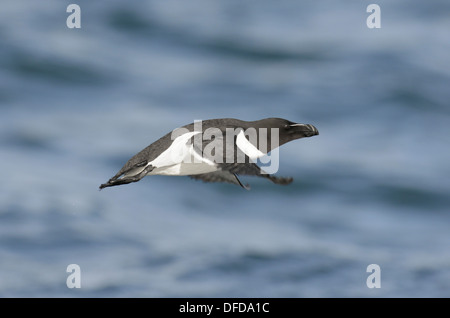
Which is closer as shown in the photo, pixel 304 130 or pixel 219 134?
pixel 219 134

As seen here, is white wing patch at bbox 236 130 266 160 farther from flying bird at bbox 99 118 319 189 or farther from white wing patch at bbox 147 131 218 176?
white wing patch at bbox 147 131 218 176

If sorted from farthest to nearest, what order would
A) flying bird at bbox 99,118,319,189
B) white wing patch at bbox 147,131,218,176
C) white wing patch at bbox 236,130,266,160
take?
white wing patch at bbox 236,130,266,160 < white wing patch at bbox 147,131,218,176 < flying bird at bbox 99,118,319,189

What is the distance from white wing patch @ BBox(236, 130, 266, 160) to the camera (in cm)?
467

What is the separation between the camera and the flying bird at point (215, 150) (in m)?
4.17

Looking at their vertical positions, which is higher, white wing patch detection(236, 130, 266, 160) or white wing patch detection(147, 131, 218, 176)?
white wing patch detection(236, 130, 266, 160)

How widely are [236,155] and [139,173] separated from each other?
83 centimetres

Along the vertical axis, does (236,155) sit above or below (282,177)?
above

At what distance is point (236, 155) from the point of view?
4219 millimetres

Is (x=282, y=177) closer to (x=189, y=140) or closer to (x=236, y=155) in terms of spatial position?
(x=236, y=155)

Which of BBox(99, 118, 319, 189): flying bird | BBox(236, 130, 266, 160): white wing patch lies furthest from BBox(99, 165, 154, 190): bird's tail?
BBox(236, 130, 266, 160): white wing patch

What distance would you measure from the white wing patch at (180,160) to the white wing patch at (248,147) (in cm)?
28

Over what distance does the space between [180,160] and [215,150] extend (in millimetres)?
293

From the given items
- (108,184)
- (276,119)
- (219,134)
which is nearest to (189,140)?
(219,134)

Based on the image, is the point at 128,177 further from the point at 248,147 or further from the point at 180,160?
the point at 248,147
